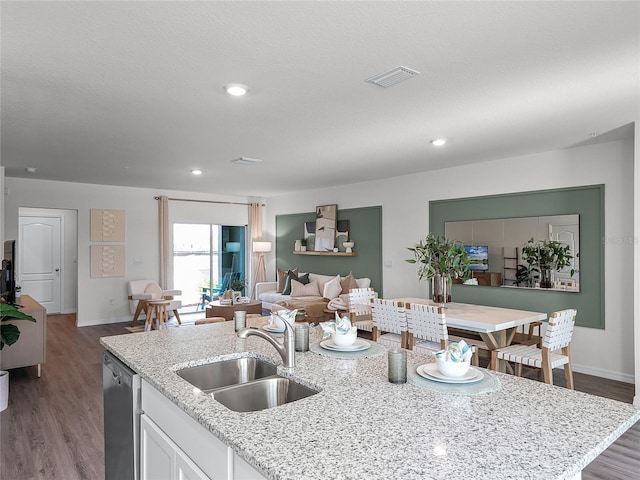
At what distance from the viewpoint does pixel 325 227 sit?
8070 millimetres

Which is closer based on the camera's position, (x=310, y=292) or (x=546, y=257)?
(x=546, y=257)

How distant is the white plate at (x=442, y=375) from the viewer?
5.37 feet

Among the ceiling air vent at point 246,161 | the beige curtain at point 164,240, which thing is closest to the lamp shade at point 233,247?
the beige curtain at point 164,240

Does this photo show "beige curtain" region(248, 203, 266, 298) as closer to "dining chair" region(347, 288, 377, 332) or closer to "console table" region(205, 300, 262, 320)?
"console table" region(205, 300, 262, 320)

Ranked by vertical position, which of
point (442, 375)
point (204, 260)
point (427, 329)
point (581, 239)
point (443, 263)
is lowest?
point (427, 329)

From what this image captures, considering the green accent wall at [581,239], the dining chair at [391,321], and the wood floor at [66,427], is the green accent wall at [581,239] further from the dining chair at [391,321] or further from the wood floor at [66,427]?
the dining chair at [391,321]

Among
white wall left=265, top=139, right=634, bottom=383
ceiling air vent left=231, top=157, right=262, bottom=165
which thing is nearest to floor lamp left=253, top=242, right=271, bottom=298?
white wall left=265, top=139, right=634, bottom=383

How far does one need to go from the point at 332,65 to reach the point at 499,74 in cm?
109

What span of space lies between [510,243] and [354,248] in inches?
114

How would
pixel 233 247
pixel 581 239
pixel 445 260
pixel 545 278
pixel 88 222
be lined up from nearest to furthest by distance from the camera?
pixel 445 260 < pixel 581 239 < pixel 545 278 < pixel 88 222 < pixel 233 247

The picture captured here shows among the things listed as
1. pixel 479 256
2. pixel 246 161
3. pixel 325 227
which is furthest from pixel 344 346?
pixel 325 227

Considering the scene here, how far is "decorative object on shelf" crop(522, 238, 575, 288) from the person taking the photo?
488 centimetres

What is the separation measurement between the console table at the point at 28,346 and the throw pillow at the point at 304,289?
4204mm

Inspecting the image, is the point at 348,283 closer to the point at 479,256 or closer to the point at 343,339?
the point at 479,256
